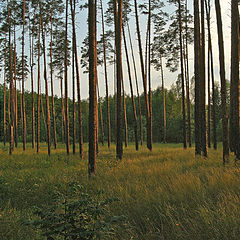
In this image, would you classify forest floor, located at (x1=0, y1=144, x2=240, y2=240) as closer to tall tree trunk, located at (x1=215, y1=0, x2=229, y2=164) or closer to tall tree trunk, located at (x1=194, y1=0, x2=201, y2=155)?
tall tree trunk, located at (x1=215, y1=0, x2=229, y2=164)

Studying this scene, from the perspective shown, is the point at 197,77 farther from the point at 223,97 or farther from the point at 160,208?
the point at 160,208

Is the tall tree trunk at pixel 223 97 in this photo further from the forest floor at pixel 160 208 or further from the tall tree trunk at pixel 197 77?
the forest floor at pixel 160 208

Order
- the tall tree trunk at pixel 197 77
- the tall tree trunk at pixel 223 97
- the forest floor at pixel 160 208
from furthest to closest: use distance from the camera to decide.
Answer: the tall tree trunk at pixel 197 77, the tall tree trunk at pixel 223 97, the forest floor at pixel 160 208

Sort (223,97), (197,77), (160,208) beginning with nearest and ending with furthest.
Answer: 1. (160,208)
2. (223,97)
3. (197,77)

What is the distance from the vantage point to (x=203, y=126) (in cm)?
1161

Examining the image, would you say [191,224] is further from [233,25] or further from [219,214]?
[233,25]

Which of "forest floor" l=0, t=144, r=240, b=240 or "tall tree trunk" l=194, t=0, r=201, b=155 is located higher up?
"tall tree trunk" l=194, t=0, r=201, b=155

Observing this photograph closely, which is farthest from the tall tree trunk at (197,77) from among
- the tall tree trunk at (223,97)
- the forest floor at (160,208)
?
the forest floor at (160,208)

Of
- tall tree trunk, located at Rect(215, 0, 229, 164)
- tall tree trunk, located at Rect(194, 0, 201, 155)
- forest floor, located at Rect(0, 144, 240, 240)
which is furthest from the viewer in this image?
tall tree trunk, located at Rect(194, 0, 201, 155)

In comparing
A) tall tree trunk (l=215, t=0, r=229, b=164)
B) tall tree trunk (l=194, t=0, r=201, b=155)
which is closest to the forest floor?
tall tree trunk (l=215, t=0, r=229, b=164)

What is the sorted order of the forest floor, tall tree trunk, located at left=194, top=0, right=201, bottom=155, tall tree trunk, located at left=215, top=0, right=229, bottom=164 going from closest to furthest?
1. the forest floor
2. tall tree trunk, located at left=215, top=0, right=229, bottom=164
3. tall tree trunk, located at left=194, top=0, right=201, bottom=155

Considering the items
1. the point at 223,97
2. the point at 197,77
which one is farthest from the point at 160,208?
the point at 197,77

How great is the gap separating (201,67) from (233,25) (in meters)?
3.25

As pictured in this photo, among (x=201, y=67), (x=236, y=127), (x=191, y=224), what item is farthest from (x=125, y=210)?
(x=201, y=67)
